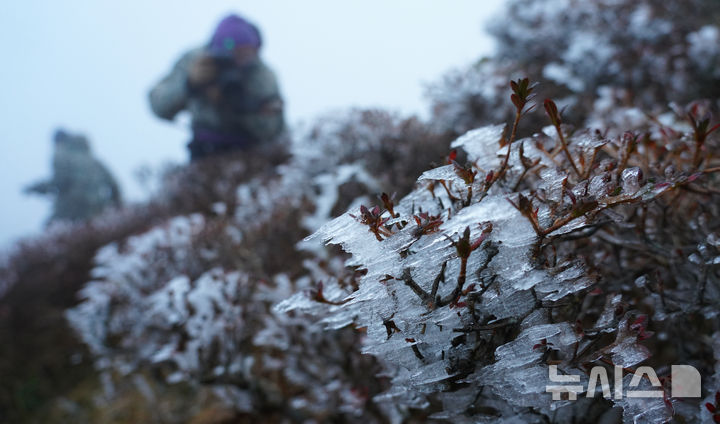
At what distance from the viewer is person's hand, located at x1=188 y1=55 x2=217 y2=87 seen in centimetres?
816

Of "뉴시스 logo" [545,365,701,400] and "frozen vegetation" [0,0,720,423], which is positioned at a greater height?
"frozen vegetation" [0,0,720,423]

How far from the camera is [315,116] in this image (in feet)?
17.6

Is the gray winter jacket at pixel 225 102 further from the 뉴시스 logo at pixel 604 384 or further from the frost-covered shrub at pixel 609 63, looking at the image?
the 뉴시스 logo at pixel 604 384

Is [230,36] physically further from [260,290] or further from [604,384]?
[604,384]

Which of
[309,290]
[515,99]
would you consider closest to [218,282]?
[309,290]

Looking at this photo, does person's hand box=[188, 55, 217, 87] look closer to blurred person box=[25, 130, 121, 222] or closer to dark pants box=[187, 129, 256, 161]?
dark pants box=[187, 129, 256, 161]

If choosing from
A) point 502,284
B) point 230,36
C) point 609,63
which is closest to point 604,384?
point 502,284

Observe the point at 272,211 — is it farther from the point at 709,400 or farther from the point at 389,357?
the point at 709,400

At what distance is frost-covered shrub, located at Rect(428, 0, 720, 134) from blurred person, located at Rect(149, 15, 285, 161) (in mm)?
4821

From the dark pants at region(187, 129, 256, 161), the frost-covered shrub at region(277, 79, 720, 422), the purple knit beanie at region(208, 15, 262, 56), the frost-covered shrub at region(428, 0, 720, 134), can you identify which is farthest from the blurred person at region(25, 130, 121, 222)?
the frost-covered shrub at region(277, 79, 720, 422)

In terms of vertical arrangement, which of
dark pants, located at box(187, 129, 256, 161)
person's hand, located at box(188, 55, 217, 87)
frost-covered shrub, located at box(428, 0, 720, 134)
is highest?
person's hand, located at box(188, 55, 217, 87)

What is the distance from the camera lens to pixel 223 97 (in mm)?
8453

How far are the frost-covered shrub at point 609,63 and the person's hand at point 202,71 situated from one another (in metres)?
5.43

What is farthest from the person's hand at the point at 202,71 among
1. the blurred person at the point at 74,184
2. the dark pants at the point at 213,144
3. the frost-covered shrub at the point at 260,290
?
the blurred person at the point at 74,184
